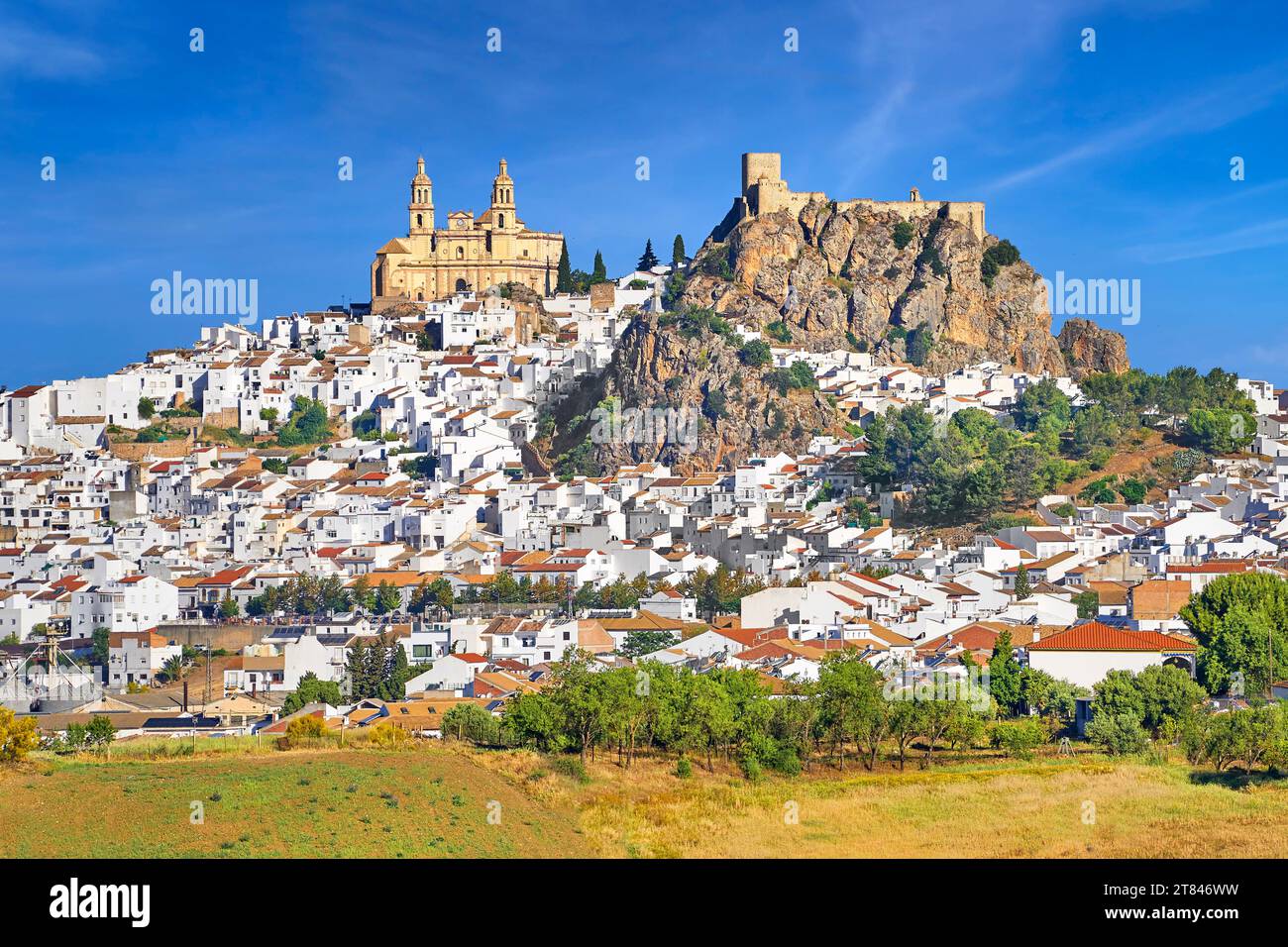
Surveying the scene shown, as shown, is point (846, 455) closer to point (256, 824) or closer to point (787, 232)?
point (787, 232)

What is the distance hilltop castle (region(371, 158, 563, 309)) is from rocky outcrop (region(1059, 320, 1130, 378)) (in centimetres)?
2800

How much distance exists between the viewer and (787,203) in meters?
87.9

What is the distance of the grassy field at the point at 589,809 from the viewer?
832 inches

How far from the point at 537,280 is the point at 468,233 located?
4548 millimetres

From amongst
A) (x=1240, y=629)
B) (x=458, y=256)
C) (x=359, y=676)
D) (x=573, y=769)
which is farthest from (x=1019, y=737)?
(x=458, y=256)

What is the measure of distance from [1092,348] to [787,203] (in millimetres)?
A: 16991

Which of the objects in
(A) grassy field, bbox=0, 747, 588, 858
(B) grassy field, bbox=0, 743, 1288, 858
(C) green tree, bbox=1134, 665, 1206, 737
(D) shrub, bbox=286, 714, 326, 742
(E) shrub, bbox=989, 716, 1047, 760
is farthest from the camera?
(C) green tree, bbox=1134, 665, 1206, 737

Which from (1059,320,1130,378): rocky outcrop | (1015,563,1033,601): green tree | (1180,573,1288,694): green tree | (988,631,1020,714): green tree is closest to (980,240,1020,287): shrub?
(1059,320,1130,378): rocky outcrop

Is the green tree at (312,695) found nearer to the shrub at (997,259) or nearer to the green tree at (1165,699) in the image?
the green tree at (1165,699)

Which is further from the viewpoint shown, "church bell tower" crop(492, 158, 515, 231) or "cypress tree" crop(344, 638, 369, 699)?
"church bell tower" crop(492, 158, 515, 231)

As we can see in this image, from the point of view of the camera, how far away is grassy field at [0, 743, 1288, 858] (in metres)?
21.1

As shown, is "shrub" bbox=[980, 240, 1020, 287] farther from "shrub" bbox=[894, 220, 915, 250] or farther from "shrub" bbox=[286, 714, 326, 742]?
"shrub" bbox=[286, 714, 326, 742]

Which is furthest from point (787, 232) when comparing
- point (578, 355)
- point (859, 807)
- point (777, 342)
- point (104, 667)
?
point (859, 807)

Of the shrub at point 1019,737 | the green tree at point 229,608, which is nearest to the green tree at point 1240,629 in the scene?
the shrub at point 1019,737
